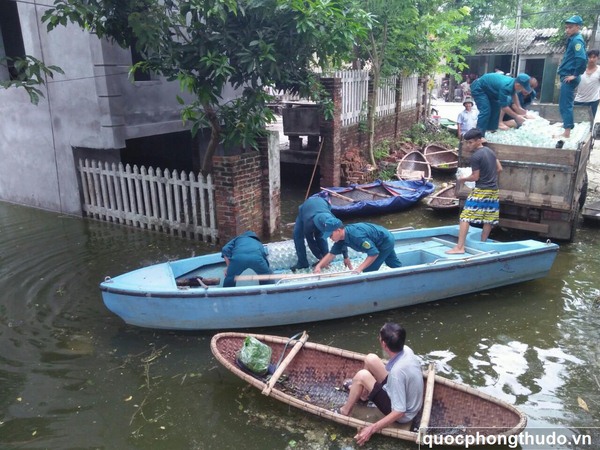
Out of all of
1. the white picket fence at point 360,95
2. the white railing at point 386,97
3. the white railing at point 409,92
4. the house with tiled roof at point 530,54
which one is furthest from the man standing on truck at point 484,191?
the house with tiled roof at point 530,54

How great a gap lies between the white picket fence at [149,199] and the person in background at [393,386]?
4.78m

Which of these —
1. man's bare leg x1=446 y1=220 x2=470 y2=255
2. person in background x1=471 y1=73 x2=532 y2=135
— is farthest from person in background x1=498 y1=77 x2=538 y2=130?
man's bare leg x1=446 y1=220 x2=470 y2=255

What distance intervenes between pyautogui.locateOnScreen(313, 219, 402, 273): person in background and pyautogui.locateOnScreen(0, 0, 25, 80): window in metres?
7.95

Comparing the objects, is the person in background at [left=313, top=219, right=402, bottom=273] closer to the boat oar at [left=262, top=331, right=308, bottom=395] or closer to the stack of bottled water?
the boat oar at [left=262, top=331, right=308, bottom=395]

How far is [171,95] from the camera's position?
9.73 m

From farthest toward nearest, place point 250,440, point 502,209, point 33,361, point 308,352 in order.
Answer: point 502,209 → point 33,361 → point 308,352 → point 250,440

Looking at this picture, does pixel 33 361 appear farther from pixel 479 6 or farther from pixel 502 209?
pixel 479 6

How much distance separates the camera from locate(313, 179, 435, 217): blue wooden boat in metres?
9.58

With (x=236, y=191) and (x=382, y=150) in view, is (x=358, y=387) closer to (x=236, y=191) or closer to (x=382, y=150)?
(x=236, y=191)

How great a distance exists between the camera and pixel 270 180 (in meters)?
Answer: 8.47

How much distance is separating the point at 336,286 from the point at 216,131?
3754 mm

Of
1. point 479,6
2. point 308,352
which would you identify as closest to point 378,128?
point 308,352

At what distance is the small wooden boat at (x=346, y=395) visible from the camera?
3.78 meters

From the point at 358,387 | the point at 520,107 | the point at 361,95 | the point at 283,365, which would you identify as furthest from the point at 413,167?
the point at 358,387
